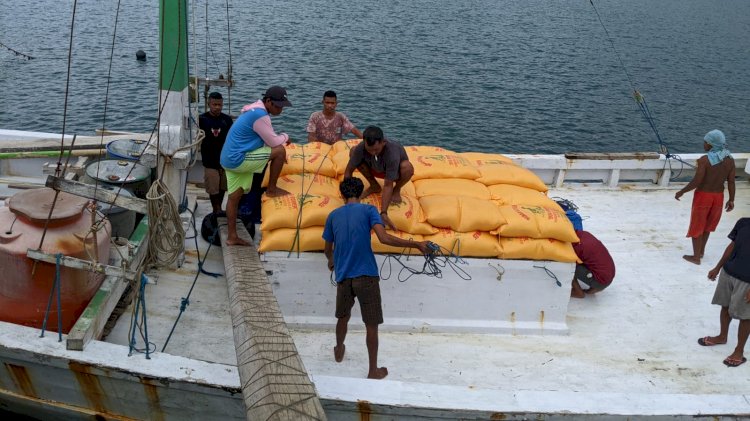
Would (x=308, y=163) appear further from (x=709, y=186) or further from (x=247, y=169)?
(x=709, y=186)

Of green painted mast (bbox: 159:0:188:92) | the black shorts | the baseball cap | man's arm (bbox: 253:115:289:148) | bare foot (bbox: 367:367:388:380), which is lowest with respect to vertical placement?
bare foot (bbox: 367:367:388:380)

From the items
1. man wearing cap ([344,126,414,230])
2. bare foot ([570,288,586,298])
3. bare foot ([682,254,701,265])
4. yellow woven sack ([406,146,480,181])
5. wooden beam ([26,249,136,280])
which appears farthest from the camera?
bare foot ([682,254,701,265])

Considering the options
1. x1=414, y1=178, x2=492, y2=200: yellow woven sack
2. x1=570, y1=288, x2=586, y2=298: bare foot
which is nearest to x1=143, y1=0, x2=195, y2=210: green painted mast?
x1=414, y1=178, x2=492, y2=200: yellow woven sack

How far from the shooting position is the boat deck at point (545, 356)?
210 inches

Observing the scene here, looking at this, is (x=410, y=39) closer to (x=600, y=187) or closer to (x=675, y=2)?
(x=600, y=187)

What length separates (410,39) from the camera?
30344mm

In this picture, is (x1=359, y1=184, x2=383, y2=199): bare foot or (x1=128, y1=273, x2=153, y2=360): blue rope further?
(x1=359, y1=184, x2=383, y2=199): bare foot

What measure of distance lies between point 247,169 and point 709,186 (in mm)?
5302

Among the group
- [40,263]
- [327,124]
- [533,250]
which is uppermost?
[327,124]

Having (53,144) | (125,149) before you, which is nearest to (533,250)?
(125,149)

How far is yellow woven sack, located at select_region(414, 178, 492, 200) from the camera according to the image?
22.6 feet

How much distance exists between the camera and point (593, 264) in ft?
23.5

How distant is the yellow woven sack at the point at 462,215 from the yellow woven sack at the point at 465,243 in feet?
0.26

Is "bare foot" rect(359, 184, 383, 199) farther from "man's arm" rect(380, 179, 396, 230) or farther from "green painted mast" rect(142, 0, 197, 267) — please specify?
"green painted mast" rect(142, 0, 197, 267)
